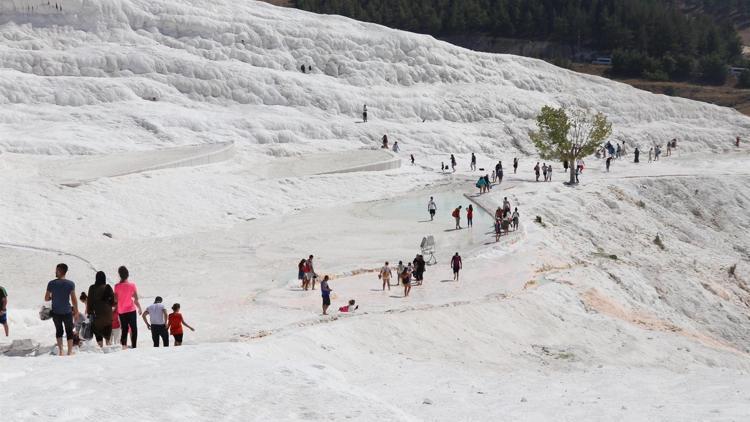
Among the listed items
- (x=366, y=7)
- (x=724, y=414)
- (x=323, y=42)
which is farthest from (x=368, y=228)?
(x=366, y=7)

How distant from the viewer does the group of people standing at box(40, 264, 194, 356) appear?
41.8 ft

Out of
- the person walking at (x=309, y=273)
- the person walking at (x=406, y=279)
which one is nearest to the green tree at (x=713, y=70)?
the person walking at (x=406, y=279)

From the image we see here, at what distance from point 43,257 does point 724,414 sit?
58.6 feet

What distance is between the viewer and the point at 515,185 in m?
40.1

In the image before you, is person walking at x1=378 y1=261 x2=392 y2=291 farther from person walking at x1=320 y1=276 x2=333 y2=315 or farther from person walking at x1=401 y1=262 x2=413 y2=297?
person walking at x1=320 y1=276 x2=333 y2=315

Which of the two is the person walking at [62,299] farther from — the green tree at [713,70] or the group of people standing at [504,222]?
the green tree at [713,70]

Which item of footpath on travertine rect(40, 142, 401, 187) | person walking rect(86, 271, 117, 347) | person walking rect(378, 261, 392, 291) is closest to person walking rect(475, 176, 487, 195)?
footpath on travertine rect(40, 142, 401, 187)

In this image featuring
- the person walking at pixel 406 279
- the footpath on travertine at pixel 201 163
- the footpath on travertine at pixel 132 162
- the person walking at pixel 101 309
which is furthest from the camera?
the footpath on travertine at pixel 201 163

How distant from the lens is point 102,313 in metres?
13.4

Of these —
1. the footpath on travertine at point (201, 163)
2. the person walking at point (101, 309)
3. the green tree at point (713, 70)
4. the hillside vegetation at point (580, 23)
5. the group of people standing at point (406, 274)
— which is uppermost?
the hillside vegetation at point (580, 23)

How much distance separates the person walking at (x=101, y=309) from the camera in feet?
43.3

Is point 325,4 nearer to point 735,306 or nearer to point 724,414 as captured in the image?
point 735,306

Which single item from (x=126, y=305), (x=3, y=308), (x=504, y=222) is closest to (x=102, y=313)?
(x=126, y=305)

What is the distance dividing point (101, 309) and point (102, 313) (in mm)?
76
